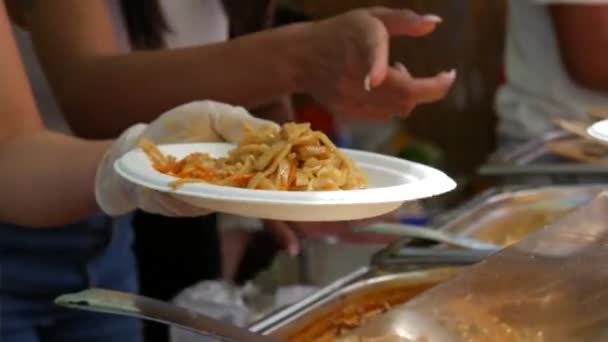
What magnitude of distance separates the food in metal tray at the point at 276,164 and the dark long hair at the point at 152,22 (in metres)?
0.44

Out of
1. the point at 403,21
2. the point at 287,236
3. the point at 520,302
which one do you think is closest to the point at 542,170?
the point at 287,236

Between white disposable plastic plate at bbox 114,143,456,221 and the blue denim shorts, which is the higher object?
white disposable plastic plate at bbox 114,143,456,221

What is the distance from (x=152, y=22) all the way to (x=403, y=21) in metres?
0.38

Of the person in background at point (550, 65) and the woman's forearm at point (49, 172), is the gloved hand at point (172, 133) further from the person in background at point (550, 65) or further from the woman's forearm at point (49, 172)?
the person in background at point (550, 65)

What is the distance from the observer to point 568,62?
1802 millimetres

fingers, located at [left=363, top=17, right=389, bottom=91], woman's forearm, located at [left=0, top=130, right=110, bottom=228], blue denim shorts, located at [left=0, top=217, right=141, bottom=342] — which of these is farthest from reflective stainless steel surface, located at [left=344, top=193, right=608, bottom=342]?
blue denim shorts, located at [left=0, top=217, right=141, bottom=342]

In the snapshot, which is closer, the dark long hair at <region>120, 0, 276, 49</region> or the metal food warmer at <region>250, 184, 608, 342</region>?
the metal food warmer at <region>250, 184, 608, 342</region>

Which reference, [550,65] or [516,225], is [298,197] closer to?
[516,225]

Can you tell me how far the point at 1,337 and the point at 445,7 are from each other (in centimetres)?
94

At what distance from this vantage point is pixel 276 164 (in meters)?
0.72

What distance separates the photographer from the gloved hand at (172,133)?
0.80 meters

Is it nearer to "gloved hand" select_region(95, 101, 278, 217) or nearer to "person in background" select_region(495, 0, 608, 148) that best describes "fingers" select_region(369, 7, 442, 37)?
"gloved hand" select_region(95, 101, 278, 217)

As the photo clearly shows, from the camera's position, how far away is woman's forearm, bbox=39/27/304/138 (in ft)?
3.39

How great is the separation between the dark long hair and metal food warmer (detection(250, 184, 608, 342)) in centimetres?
37
